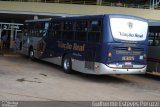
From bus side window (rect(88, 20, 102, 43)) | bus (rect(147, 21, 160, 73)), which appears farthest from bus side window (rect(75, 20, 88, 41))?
bus (rect(147, 21, 160, 73))

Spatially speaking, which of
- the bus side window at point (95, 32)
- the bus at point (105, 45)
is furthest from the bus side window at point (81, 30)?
the bus side window at point (95, 32)

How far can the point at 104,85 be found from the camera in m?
14.5

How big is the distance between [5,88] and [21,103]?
2564 millimetres

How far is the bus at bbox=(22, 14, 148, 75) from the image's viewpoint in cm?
1500

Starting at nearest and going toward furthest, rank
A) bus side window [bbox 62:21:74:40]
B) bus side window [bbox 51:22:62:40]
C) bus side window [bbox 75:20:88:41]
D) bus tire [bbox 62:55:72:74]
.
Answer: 1. bus side window [bbox 75:20:88:41]
2. bus tire [bbox 62:55:72:74]
3. bus side window [bbox 62:21:74:40]
4. bus side window [bbox 51:22:62:40]

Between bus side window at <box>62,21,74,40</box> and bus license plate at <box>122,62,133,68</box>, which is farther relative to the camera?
bus side window at <box>62,21,74,40</box>

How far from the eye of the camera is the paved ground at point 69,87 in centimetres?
1130

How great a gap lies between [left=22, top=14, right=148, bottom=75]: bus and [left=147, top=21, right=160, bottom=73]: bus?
124 cm

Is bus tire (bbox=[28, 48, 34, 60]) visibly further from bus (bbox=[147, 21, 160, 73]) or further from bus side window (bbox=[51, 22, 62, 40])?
bus (bbox=[147, 21, 160, 73])

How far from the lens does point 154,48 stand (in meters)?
17.2

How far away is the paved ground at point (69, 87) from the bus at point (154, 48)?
1019 millimetres

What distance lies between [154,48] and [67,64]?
4075 millimetres

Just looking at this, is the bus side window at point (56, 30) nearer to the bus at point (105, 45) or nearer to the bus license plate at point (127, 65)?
the bus at point (105, 45)

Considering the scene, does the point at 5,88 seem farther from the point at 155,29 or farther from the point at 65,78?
the point at 155,29
